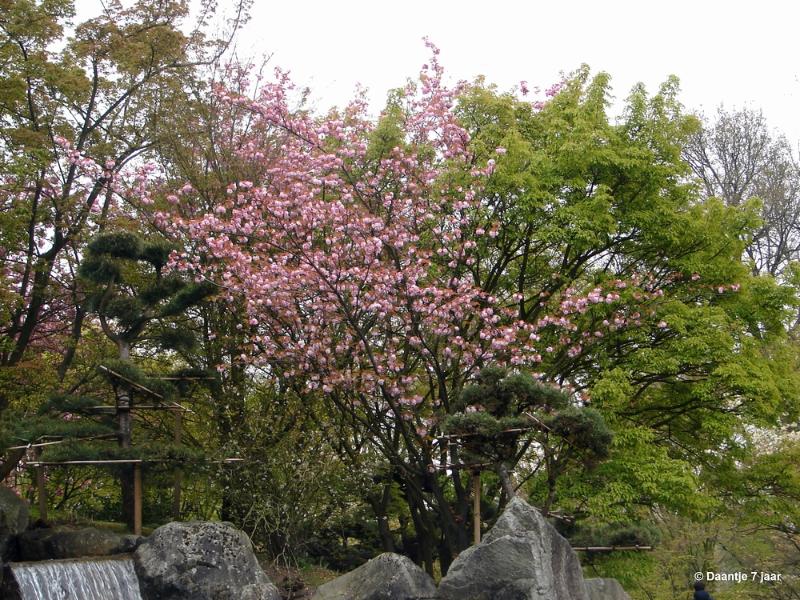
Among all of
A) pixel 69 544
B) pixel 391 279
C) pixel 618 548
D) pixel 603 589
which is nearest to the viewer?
pixel 69 544

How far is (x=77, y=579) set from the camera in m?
9.71

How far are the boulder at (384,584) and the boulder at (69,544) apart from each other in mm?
2803

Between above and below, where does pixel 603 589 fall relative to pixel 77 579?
below

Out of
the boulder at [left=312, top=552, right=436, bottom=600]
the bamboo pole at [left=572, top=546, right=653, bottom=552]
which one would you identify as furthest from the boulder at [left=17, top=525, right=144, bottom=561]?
the bamboo pole at [left=572, top=546, right=653, bottom=552]

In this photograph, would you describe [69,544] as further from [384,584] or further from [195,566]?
[384,584]

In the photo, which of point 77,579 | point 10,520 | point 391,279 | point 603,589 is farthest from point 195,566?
point 603,589

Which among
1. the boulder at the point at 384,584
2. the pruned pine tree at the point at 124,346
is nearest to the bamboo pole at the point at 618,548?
the boulder at the point at 384,584

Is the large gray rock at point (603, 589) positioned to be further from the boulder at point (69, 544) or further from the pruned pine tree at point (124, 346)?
the boulder at point (69, 544)

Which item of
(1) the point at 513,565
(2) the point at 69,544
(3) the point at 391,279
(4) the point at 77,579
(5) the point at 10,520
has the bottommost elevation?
(1) the point at 513,565

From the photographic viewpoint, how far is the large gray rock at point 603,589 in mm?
11180

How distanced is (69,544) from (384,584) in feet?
13.8

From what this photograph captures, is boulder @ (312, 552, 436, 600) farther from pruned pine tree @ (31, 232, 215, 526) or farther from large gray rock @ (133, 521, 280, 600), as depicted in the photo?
pruned pine tree @ (31, 232, 215, 526)

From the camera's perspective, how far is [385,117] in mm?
14445

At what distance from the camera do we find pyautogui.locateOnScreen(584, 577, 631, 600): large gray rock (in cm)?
1118
